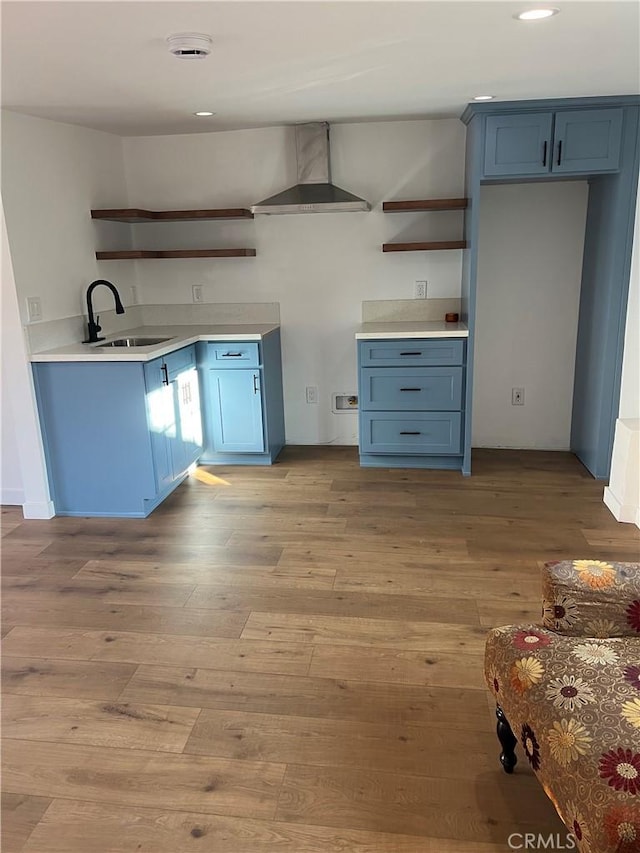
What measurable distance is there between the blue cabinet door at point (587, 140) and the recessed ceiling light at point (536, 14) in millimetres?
1540

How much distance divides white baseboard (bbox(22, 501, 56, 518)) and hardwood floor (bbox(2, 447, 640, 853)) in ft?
0.25

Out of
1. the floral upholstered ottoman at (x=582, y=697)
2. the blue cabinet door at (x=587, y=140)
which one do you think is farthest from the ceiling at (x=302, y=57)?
the floral upholstered ottoman at (x=582, y=697)

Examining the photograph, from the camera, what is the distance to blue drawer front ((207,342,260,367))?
4.13 meters

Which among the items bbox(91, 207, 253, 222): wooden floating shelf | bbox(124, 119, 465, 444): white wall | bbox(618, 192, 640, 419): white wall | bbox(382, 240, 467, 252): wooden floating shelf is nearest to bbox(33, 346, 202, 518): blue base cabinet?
bbox(91, 207, 253, 222): wooden floating shelf

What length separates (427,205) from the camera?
3879 millimetres

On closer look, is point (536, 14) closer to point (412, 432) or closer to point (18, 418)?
point (412, 432)

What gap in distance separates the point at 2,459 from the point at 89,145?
6.63ft

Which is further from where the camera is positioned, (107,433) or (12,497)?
(12,497)

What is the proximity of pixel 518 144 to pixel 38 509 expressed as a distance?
11.2 ft

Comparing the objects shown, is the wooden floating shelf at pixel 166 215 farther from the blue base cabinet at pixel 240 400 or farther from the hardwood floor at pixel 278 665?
the hardwood floor at pixel 278 665

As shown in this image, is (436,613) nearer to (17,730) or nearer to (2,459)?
(17,730)

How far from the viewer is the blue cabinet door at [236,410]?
4203mm

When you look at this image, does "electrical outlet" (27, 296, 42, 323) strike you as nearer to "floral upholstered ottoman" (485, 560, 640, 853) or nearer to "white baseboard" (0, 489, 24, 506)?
"white baseboard" (0, 489, 24, 506)

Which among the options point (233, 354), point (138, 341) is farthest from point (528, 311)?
point (138, 341)
